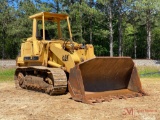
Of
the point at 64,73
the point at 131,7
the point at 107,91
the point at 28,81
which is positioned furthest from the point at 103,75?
the point at 131,7

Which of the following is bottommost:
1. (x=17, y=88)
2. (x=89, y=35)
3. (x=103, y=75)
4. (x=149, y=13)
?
(x=17, y=88)

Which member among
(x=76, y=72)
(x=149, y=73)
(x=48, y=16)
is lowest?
(x=149, y=73)

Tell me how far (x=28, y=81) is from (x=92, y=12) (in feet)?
79.9

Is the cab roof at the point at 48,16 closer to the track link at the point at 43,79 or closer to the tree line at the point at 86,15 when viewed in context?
the track link at the point at 43,79

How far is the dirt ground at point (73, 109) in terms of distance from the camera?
6.14 meters

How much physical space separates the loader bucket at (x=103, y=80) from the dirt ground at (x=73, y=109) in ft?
1.19

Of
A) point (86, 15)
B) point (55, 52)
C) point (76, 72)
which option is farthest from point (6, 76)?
point (86, 15)

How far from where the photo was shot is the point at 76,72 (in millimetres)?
8125

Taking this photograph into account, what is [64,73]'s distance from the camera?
9.00 m

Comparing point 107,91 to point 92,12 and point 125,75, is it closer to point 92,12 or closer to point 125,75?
point 125,75

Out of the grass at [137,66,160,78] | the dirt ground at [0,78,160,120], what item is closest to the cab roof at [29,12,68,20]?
the dirt ground at [0,78,160,120]

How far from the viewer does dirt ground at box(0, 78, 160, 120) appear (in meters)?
6.14

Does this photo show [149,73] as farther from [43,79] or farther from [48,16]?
[43,79]

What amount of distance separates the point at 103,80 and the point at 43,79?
6.42 feet
